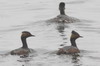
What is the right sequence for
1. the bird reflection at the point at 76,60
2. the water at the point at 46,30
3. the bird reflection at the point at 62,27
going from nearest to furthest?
the bird reflection at the point at 76,60 → the water at the point at 46,30 → the bird reflection at the point at 62,27

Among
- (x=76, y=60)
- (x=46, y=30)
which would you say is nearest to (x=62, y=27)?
(x=46, y=30)

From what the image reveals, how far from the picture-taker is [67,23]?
33344 millimetres

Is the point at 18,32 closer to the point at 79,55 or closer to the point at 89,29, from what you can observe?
the point at 89,29

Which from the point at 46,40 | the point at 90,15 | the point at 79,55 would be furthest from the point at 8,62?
the point at 90,15

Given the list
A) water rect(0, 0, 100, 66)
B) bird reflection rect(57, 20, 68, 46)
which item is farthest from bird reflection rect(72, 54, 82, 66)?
bird reflection rect(57, 20, 68, 46)

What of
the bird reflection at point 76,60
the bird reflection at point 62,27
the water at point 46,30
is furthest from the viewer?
the bird reflection at point 62,27

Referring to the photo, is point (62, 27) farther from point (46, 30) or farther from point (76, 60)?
point (76, 60)

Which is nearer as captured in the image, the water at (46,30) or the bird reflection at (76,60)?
the bird reflection at (76,60)

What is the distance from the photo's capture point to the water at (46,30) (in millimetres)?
23734

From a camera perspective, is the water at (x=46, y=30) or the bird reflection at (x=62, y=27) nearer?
the water at (x=46, y=30)

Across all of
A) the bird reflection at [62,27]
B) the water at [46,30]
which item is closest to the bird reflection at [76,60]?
the water at [46,30]

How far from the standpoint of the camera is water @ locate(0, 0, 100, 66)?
23734 millimetres

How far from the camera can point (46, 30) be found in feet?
104

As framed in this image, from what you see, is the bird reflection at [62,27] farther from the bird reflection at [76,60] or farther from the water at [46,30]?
the bird reflection at [76,60]
